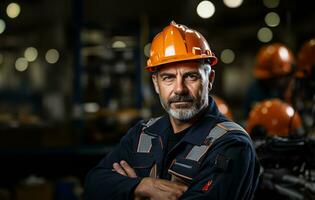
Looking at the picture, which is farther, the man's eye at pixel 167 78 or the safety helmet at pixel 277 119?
the safety helmet at pixel 277 119

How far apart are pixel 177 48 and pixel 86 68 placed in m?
8.49

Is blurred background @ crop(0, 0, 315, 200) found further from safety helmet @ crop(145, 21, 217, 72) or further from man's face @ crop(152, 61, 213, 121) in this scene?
man's face @ crop(152, 61, 213, 121)

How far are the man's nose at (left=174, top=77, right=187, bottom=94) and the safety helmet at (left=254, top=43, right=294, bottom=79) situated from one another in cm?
439

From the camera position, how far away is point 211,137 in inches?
125

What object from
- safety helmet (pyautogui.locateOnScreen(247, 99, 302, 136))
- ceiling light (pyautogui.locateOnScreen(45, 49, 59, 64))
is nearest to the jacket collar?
safety helmet (pyautogui.locateOnScreen(247, 99, 302, 136))

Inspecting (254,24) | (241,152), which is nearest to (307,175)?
(241,152)

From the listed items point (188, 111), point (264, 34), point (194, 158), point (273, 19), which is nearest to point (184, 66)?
point (188, 111)

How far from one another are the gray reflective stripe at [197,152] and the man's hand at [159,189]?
0.55ft

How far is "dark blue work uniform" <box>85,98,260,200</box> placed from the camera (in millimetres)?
2959

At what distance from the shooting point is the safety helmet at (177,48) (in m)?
3.38

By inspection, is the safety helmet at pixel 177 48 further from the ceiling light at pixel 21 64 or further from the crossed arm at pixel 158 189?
the ceiling light at pixel 21 64

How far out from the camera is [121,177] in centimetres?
339

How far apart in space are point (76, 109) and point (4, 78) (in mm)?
9982

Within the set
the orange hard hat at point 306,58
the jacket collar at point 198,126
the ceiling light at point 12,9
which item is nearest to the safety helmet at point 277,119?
the orange hard hat at point 306,58
